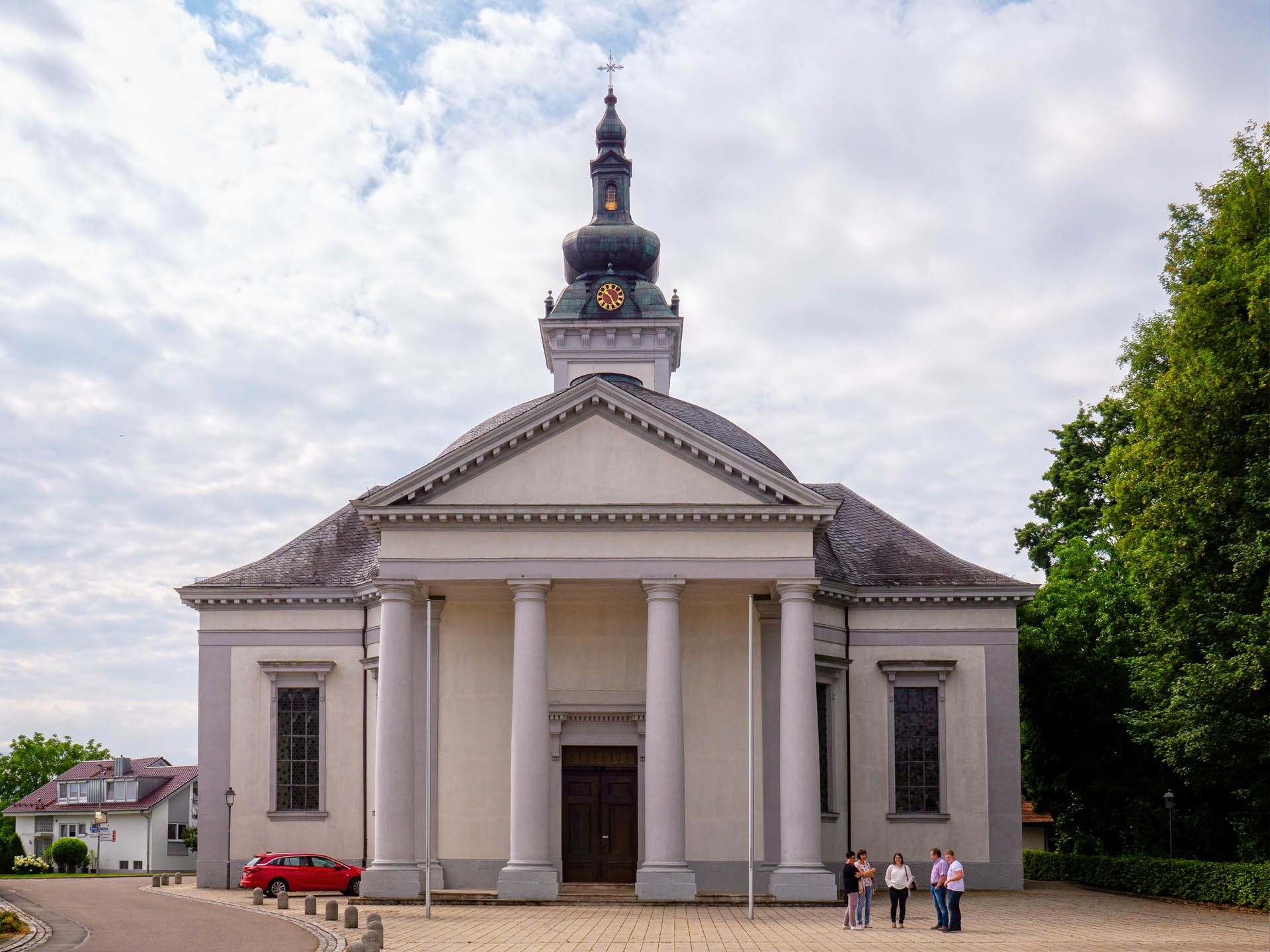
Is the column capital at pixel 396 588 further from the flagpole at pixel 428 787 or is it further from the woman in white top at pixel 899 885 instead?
the woman in white top at pixel 899 885

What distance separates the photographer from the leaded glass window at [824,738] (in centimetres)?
3944

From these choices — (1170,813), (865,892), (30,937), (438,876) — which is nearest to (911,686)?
(1170,813)

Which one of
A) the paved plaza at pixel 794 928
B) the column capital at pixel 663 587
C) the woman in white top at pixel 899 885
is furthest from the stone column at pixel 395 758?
the woman in white top at pixel 899 885

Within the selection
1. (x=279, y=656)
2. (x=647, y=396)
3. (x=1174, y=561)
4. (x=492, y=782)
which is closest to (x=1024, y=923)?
(x=1174, y=561)

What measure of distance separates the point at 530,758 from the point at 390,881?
14.1 ft

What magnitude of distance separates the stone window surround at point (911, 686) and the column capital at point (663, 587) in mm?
9174

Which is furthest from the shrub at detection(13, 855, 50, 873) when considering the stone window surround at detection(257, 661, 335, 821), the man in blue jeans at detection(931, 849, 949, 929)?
the man in blue jeans at detection(931, 849, 949, 929)

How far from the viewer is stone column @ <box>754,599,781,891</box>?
121ft

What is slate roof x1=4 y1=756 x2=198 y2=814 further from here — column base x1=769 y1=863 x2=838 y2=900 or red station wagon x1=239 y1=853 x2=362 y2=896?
column base x1=769 y1=863 x2=838 y2=900

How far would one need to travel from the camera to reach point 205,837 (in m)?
40.5

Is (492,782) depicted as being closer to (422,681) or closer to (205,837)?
(422,681)


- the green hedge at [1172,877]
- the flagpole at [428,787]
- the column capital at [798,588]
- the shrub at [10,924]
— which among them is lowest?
the green hedge at [1172,877]

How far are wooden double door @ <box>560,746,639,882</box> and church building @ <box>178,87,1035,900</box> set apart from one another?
0.06m

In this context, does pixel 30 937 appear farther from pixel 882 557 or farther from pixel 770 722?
→ pixel 882 557
